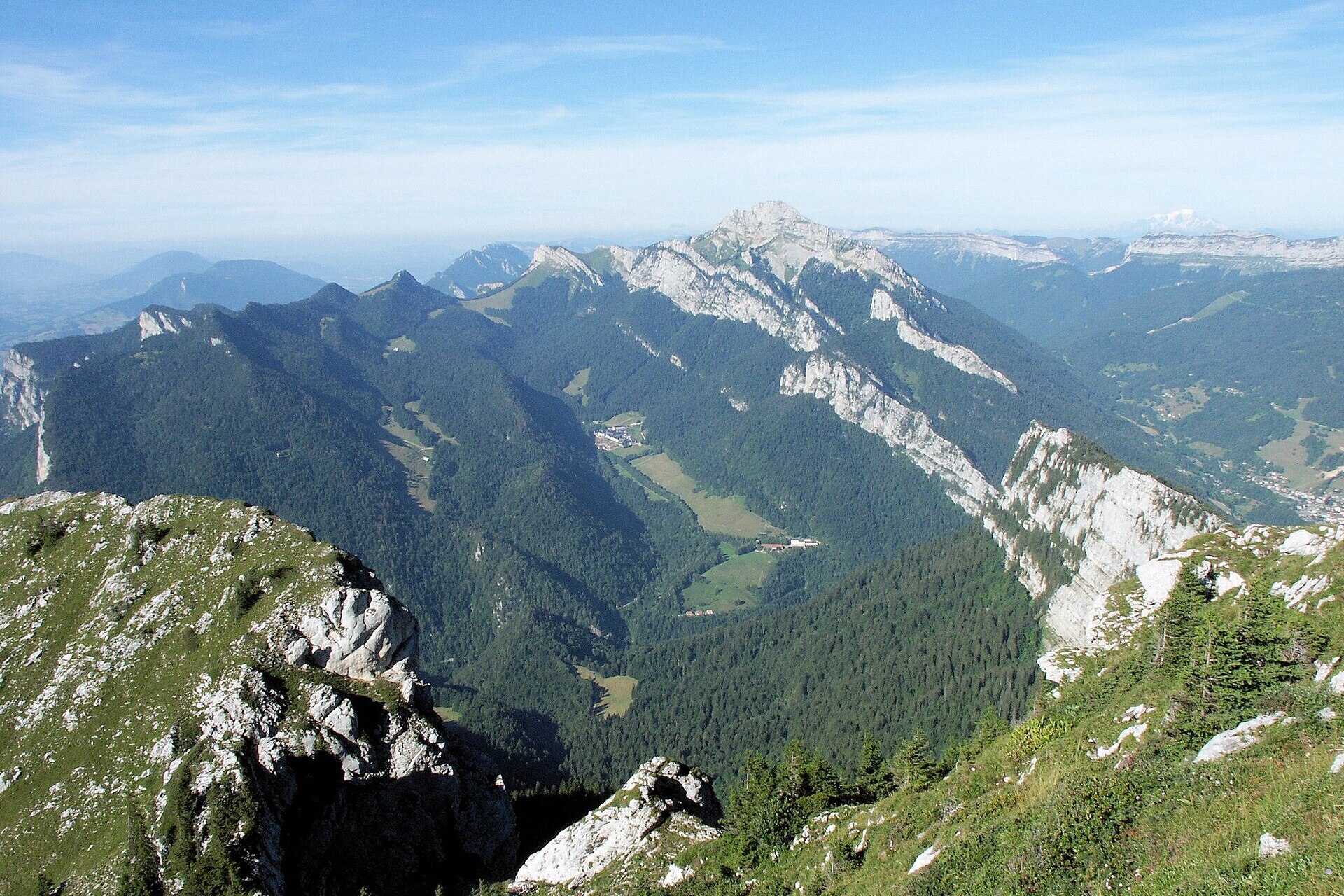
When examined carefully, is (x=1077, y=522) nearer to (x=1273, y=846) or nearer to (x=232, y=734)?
(x=1273, y=846)

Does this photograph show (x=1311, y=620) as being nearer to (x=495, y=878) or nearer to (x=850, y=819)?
(x=850, y=819)

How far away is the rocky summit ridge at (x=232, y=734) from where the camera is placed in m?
52.9

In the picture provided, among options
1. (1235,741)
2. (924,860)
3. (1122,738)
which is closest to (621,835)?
(924,860)

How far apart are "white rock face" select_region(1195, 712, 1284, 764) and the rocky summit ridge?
55.7 metres

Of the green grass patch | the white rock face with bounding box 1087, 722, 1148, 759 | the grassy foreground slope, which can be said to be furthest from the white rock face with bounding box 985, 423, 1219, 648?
the green grass patch

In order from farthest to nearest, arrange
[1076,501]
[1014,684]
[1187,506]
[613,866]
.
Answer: [1076,501]
[1014,684]
[1187,506]
[613,866]

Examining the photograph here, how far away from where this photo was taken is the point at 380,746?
60469mm

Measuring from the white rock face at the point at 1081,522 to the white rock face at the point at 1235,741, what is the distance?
239ft

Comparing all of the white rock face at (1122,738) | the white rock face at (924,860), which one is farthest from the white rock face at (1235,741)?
the white rock face at (924,860)

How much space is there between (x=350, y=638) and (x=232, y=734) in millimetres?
11354

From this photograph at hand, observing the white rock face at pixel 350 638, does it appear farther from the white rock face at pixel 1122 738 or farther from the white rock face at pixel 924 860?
the white rock face at pixel 1122 738

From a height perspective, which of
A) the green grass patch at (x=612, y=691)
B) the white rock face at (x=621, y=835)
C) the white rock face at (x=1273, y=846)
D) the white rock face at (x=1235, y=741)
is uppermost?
the white rock face at (x=1273, y=846)

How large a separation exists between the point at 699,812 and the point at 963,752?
78.6ft

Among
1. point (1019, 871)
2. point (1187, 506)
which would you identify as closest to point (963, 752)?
point (1019, 871)
